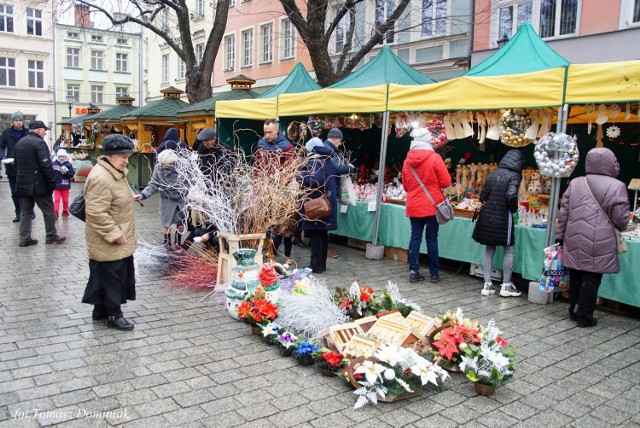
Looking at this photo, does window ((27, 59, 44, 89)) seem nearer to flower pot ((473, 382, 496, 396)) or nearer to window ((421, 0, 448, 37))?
window ((421, 0, 448, 37))

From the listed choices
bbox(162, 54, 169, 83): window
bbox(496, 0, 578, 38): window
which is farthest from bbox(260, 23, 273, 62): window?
bbox(496, 0, 578, 38): window

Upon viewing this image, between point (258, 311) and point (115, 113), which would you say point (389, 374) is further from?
point (115, 113)

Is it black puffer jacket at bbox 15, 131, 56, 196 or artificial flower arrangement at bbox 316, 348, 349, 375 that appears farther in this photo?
black puffer jacket at bbox 15, 131, 56, 196

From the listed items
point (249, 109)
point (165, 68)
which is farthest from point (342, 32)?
point (165, 68)

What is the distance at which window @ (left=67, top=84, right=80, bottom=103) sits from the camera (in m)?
45.7

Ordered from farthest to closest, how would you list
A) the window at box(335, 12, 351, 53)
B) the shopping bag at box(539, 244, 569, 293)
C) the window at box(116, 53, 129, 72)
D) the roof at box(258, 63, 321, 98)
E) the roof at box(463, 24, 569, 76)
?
1. the window at box(116, 53, 129, 72)
2. the window at box(335, 12, 351, 53)
3. the roof at box(258, 63, 321, 98)
4. the roof at box(463, 24, 569, 76)
5. the shopping bag at box(539, 244, 569, 293)

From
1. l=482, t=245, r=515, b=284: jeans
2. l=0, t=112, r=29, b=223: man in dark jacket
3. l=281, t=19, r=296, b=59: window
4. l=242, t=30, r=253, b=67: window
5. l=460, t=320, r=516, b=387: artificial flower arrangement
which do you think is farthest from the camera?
l=242, t=30, r=253, b=67: window

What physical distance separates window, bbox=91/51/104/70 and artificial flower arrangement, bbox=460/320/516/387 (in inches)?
1951

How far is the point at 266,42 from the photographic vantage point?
25.0m

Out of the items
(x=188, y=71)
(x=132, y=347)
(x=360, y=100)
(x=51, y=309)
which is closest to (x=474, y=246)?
(x=360, y=100)

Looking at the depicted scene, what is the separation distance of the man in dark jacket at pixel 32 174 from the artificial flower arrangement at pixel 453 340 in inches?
239

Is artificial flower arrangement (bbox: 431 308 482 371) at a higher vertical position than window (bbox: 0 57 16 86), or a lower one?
lower

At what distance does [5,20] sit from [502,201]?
1799 inches

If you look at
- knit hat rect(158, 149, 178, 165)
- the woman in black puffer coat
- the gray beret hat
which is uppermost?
the gray beret hat
